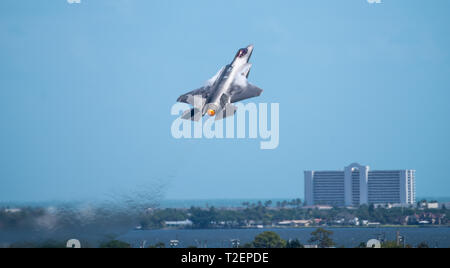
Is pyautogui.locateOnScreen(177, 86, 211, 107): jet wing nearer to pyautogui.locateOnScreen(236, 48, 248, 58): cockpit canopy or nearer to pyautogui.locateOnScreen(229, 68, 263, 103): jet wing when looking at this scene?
pyautogui.locateOnScreen(229, 68, 263, 103): jet wing

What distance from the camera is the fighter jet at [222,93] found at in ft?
122

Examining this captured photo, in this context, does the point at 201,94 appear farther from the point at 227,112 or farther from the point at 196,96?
the point at 227,112

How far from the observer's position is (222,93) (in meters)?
37.8

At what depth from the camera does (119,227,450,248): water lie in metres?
137

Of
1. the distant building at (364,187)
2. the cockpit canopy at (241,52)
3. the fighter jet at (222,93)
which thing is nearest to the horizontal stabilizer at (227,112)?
the fighter jet at (222,93)

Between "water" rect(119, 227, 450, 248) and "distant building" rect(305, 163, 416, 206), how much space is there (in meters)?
8.62

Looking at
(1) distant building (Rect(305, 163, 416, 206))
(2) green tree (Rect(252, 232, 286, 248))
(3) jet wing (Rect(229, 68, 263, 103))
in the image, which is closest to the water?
(1) distant building (Rect(305, 163, 416, 206))

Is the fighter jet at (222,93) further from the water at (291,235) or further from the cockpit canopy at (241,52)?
the water at (291,235)

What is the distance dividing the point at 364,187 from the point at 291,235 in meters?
25.8

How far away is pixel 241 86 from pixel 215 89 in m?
2.00

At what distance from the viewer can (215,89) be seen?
125ft
